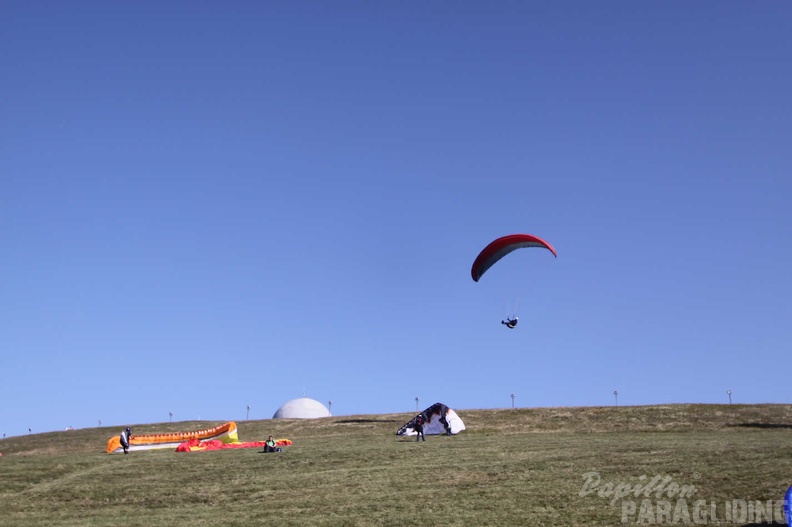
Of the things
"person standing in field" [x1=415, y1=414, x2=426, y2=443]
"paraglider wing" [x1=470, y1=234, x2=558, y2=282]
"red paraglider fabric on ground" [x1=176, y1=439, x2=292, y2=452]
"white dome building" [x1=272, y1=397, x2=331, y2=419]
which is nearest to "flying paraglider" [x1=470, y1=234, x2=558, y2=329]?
"paraglider wing" [x1=470, y1=234, x2=558, y2=282]

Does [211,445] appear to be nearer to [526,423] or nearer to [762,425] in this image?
[526,423]

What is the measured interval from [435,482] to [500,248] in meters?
16.9

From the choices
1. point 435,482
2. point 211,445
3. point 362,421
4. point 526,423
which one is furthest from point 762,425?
point 211,445

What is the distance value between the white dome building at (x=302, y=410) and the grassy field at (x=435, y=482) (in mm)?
30634

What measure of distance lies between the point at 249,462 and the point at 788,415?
40.6m

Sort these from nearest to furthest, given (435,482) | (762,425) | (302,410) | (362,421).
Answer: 1. (435,482)
2. (762,425)
3. (362,421)
4. (302,410)

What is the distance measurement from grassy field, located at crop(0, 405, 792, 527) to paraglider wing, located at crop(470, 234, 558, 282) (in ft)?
34.9

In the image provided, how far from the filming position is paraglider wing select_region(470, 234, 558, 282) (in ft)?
151

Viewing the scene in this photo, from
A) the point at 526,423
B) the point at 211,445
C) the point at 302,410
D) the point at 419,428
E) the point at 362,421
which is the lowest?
the point at 526,423

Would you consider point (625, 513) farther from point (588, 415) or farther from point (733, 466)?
point (588, 415)

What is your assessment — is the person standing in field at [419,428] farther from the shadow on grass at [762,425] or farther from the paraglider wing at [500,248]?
the shadow on grass at [762,425]

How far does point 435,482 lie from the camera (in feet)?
115

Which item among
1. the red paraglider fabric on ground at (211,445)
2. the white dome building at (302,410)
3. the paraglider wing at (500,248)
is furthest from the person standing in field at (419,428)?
the white dome building at (302,410)

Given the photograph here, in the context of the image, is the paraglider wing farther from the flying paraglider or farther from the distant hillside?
the distant hillside
